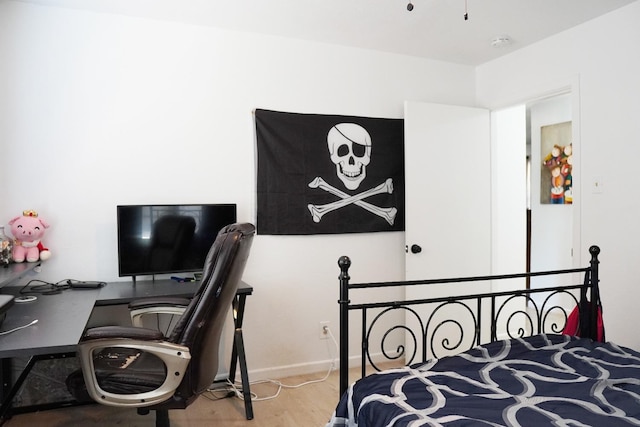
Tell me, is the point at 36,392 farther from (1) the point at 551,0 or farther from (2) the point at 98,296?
(1) the point at 551,0

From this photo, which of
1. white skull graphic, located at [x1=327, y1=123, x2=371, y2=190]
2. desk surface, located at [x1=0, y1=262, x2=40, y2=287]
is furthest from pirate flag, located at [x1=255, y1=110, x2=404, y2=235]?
desk surface, located at [x1=0, y1=262, x2=40, y2=287]

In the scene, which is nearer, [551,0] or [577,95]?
[551,0]

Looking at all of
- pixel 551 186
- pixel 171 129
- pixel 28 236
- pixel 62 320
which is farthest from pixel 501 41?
pixel 28 236

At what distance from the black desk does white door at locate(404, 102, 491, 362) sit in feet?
4.75

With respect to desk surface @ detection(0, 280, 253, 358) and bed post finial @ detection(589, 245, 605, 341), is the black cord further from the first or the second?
bed post finial @ detection(589, 245, 605, 341)

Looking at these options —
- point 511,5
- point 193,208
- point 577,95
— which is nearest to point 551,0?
point 511,5

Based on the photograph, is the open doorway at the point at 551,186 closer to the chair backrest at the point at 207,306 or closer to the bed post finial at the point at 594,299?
the bed post finial at the point at 594,299

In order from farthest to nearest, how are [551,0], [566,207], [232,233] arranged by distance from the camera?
[566,207]
[551,0]
[232,233]

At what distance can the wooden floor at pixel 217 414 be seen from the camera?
257 centimetres

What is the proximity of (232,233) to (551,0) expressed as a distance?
91.8 inches

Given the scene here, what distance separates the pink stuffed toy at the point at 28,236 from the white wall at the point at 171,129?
0.11 m

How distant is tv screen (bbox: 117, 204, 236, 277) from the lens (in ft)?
8.98

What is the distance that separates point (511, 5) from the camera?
274 centimetres

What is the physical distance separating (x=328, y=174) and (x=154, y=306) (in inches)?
62.1
